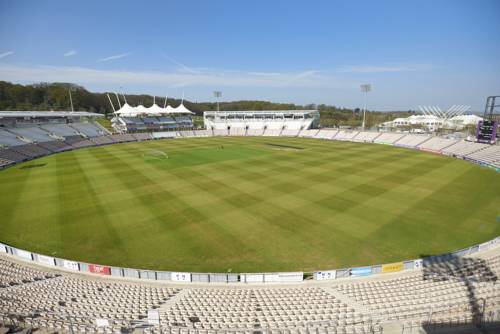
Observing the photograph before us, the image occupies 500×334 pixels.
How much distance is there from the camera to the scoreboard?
46.7 meters

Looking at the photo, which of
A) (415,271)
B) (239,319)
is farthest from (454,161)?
(239,319)

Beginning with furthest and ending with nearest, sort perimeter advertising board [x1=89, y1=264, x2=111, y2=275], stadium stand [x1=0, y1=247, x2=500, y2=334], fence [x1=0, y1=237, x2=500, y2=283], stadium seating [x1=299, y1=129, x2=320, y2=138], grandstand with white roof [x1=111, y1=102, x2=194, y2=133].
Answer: grandstand with white roof [x1=111, y1=102, x2=194, y2=133] → stadium seating [x1=299, y1=129, x2=320, y2=138] → perimeter advertising board [x1=89, y1=264, x2=111, y2=275] → fence [x1=0, y1=237, x2=500, y2=283] → stadium stand [x1=0, y1=247, x2=500, y2=334]

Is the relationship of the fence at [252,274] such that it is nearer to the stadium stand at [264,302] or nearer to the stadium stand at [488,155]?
the stadium stand at [264,302]

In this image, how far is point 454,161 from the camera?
45.1m

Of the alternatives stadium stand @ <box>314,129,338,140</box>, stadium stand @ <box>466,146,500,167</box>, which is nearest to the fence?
stadium stand @ <box>466,146,500,167</box>

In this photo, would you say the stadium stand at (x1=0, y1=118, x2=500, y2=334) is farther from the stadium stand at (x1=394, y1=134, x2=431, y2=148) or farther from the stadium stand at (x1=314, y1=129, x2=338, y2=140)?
the stadium stand at (x1=314, y1=129, x2=338, y2=140)

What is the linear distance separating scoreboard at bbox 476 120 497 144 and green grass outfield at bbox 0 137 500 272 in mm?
10582

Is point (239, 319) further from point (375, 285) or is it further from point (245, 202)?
point (245, 202)

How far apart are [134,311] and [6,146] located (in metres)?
58.8

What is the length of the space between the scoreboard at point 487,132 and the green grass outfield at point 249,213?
10582mm

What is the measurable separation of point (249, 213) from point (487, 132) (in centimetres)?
4843

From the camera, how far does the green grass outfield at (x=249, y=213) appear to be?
18.0m

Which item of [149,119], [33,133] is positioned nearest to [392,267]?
[33,133]

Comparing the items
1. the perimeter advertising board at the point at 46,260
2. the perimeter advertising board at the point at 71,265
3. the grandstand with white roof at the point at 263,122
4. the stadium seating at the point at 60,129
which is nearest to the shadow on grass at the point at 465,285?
the perimeter advertising board at the point at 71,265
